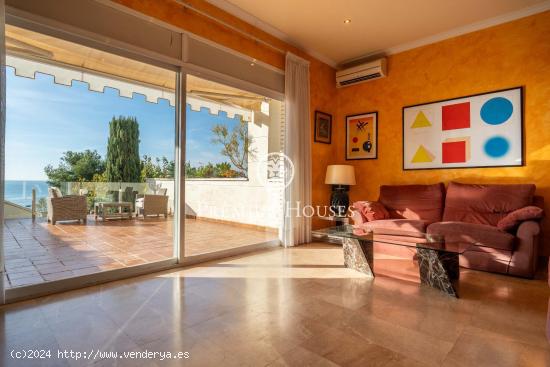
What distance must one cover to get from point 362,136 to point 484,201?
2013mm

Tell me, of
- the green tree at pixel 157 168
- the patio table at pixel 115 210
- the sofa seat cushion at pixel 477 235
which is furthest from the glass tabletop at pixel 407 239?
the patio table at pixel 115 210

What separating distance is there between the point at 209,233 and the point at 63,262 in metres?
1.49

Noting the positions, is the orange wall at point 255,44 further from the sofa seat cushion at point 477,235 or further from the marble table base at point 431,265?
the sofa seat cushion at point 477,235

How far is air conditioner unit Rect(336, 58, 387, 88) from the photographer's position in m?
4.66

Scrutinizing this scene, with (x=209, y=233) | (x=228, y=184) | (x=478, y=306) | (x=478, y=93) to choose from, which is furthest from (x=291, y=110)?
(x=478, y=306)

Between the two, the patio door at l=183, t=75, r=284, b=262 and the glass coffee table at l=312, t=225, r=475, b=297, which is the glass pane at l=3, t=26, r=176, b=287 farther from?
the glass coffee table at l=312, t=225, r=475, b=297

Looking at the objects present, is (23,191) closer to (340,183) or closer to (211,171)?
(211,171)

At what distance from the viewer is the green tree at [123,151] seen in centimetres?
292

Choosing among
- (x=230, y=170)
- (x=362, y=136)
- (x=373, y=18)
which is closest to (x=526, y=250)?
(x=362, y=136)

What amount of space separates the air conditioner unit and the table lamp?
1468 mm

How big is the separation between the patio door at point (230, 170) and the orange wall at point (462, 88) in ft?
5.05

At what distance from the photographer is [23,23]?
236 cm

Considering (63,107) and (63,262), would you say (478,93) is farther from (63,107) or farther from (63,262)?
(63,262)

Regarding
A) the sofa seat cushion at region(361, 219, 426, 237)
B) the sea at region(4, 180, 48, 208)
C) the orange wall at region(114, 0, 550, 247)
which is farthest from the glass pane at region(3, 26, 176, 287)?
the sofa seat cushion at region(361, 219, 426, 237)
